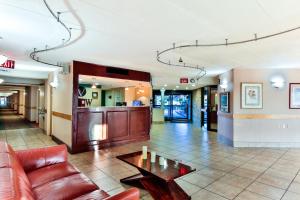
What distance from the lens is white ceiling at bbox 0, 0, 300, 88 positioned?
87.4 inches

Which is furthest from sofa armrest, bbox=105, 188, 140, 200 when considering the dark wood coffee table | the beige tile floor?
the beige tile floor

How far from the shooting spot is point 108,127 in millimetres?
5797

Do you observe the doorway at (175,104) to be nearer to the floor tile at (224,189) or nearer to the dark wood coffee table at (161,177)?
the floor tile at (224,189)

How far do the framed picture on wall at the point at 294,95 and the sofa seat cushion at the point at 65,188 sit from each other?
6315 mm

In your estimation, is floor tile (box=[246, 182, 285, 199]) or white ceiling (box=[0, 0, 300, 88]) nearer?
white ceiling (box=[0, 0, 300, 88])

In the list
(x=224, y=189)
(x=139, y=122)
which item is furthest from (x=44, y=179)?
(x=139, y=122)

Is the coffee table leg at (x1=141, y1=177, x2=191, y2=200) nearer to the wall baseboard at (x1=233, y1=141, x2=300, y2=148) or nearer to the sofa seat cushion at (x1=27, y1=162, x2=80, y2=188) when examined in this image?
the sofa seat cushion at (x1=27, y1=162, x2=80, y2=188)

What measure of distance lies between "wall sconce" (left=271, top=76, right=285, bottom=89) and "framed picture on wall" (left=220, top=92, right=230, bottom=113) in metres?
1.33

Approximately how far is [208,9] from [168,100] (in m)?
11.3

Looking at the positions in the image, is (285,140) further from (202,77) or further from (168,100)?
(168,100)

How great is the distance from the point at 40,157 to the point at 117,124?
3.33 metres

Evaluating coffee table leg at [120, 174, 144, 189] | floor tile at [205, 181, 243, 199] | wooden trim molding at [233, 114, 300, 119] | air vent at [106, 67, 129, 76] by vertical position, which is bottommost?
floor tile at [205, 181, 243, 199]

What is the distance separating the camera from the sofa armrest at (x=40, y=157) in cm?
263

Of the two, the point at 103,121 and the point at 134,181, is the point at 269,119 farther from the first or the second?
the point at 103,121
